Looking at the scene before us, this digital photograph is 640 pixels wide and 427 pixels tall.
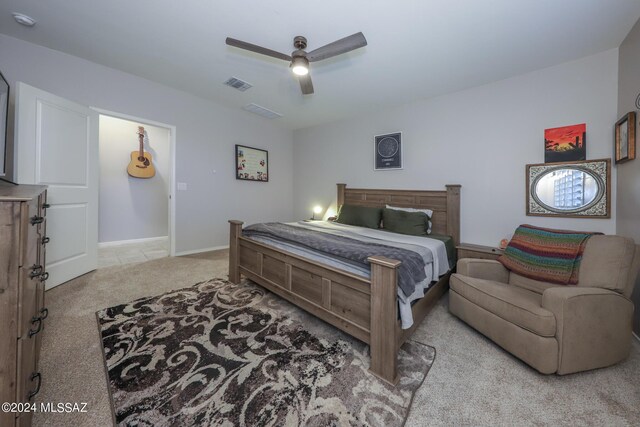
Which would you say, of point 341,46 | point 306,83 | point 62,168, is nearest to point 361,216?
point 306,83

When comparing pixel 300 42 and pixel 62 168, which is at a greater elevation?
pixel 300 42

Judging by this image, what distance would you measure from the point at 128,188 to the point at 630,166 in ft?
24.0

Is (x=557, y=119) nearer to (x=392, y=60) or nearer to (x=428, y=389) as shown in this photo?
(x=392, y=60)

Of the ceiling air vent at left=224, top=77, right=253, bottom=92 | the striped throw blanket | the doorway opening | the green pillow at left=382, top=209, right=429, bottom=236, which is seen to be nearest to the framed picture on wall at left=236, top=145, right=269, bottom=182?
the ceiling air vent at left=224, top=77, right=253, bottom=92

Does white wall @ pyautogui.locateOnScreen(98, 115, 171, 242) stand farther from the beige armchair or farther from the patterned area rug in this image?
the beige armchair

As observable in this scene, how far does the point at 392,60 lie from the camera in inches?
104

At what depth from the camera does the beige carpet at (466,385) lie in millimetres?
1212

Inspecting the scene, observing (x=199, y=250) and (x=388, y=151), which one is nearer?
(x=388, y=151)

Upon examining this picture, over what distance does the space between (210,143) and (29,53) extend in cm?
210

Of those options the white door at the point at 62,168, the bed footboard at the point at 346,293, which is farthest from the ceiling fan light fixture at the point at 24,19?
the bed footboard at the point at 346,293

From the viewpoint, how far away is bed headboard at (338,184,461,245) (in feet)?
10.6

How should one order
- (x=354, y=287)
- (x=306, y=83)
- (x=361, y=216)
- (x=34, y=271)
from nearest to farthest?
(x=34, y=271) < (x=354, y=287) < (x=306, y=83) < (x=361, y=216)

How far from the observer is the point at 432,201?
346cm

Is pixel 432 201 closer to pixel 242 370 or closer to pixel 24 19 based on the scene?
pixel 242 370
